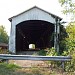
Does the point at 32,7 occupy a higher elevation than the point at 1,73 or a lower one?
higher

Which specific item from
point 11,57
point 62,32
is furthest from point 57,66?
point 62,32

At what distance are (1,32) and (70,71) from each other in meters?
62.9

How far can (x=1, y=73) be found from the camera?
30.7 ft

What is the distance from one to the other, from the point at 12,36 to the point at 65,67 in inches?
527

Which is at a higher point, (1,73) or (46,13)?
(46,13)

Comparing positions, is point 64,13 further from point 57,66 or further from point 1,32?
point 1,32

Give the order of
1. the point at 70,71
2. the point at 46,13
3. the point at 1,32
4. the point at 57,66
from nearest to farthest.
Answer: the point at 70,71, the point at 57,66, the point at 46,13, the point at 1,32

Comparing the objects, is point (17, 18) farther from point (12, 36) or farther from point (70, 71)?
point (70, 71)

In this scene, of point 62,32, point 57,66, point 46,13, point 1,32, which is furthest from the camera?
point 1,32

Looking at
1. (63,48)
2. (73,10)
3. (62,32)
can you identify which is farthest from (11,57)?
(62,32)

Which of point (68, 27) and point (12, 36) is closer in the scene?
point (68, 27)

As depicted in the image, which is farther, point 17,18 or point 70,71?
point 17,18

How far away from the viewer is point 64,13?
9.84 meters

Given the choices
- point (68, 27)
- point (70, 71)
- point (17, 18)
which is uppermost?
point (17, 18)
